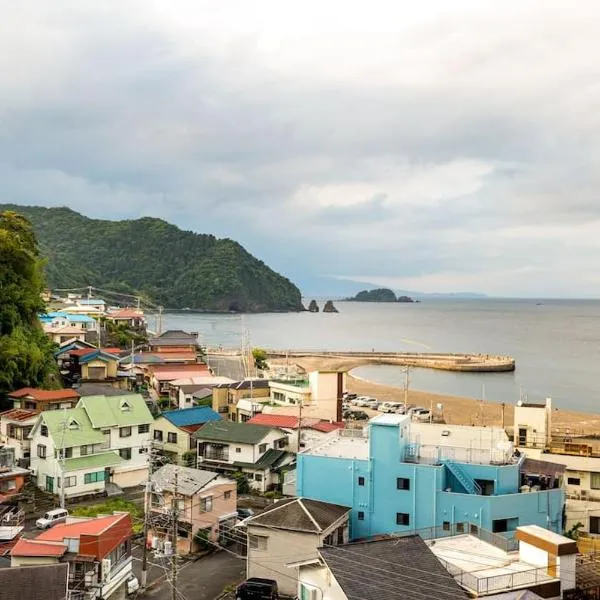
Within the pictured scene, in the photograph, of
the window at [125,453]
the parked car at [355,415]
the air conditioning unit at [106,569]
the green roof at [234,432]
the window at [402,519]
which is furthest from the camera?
the parked car at [355,415]

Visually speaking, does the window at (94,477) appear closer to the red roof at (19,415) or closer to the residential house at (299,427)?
the red roof at (19,415)

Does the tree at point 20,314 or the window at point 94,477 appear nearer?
the window at point 94,477

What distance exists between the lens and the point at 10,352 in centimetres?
3272

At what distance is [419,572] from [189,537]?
11.0 metres

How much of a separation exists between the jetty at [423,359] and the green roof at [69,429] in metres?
54.7

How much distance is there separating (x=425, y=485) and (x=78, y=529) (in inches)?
386

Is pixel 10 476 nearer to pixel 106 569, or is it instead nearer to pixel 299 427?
pixel 106 569

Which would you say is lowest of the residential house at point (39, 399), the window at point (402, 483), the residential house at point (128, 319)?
the window at point (402, 483)

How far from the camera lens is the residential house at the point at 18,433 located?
2691cm

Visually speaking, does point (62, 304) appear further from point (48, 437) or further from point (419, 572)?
point (419, 572)

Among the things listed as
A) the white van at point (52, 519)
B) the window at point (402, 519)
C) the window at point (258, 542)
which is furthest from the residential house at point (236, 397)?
the window at point (258, 542)

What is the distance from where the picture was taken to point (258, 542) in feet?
57.2

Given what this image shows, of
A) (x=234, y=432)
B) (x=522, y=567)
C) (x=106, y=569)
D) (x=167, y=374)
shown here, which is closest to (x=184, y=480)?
(x=106, y=569)

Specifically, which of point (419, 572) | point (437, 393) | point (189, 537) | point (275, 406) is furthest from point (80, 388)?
point (437, 393)
